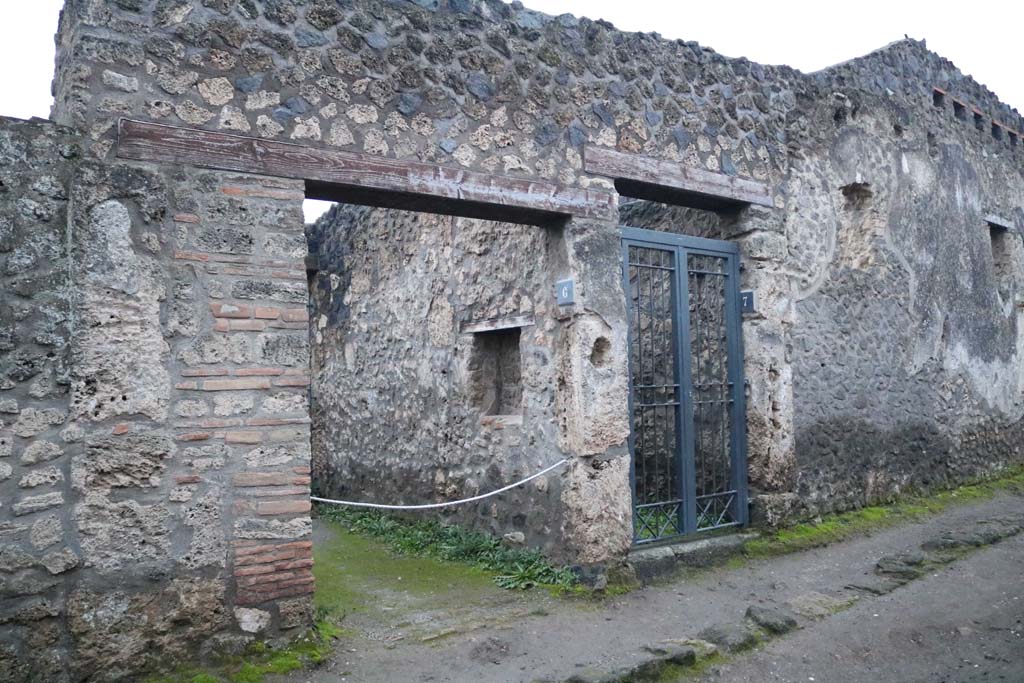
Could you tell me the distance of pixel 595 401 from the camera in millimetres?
5336

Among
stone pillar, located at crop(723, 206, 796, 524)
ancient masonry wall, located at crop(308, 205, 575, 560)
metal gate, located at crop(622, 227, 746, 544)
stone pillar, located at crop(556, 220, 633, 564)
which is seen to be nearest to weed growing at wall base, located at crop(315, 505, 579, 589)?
ancient masonry wall, located at crop(308, 205, 575, 560)

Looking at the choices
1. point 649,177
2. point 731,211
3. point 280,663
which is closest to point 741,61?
point 731,211

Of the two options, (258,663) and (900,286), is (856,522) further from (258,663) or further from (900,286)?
(258,663)

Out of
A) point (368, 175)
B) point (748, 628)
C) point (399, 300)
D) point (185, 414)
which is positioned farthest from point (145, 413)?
point (399, 300)

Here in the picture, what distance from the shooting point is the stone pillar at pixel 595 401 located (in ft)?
17.3

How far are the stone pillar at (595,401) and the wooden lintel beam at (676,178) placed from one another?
41 centimetres

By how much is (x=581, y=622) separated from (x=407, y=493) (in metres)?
2.97

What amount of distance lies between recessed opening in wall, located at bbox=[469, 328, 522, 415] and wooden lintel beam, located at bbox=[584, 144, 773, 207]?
159 cm

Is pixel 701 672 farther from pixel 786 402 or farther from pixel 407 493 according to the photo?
pixel 407 493

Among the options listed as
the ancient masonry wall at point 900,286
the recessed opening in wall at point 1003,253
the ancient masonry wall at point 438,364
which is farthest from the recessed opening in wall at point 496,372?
the recessed opening in wall at point 1003,253

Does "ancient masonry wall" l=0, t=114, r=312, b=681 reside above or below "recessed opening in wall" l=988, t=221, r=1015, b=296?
below

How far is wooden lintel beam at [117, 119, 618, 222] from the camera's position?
3.91 metres

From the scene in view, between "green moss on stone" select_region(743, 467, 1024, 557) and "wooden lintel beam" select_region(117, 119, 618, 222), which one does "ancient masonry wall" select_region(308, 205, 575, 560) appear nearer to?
"wooden lintel beam" select_region(117, 119, 618, 222)

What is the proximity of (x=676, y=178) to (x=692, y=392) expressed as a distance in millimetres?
1602
